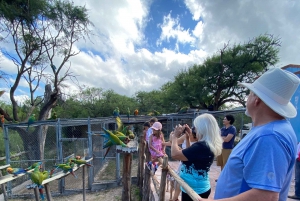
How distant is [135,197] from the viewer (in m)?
5.64

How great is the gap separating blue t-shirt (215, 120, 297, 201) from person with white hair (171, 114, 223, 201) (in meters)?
0.82

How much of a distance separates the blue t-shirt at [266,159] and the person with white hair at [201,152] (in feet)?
2.68

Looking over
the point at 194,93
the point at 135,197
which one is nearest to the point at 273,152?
the point at 135,197

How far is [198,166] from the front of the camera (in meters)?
2.04

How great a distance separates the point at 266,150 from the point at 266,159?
43mm

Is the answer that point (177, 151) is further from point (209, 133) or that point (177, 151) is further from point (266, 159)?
point (266, 159)

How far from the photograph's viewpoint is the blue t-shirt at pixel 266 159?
2.82ft

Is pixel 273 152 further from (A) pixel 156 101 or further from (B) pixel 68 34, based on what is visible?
(A) pixel 156 101

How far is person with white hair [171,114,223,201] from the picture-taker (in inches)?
73.5

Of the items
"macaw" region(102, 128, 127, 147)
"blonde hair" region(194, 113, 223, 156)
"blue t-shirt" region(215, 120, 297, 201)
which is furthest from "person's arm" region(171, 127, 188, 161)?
"macaw" region(102, 128, 127, 147)

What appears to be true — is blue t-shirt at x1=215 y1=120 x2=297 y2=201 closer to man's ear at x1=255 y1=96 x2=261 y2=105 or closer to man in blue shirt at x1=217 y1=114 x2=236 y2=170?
man's ear at x1=255 y1=96 x2=261 y2=105

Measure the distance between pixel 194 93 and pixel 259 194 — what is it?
14.5 meters

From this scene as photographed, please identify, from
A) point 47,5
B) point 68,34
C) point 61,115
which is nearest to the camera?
point 47,5

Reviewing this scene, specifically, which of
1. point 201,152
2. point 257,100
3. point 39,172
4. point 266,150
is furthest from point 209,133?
point 39,172
